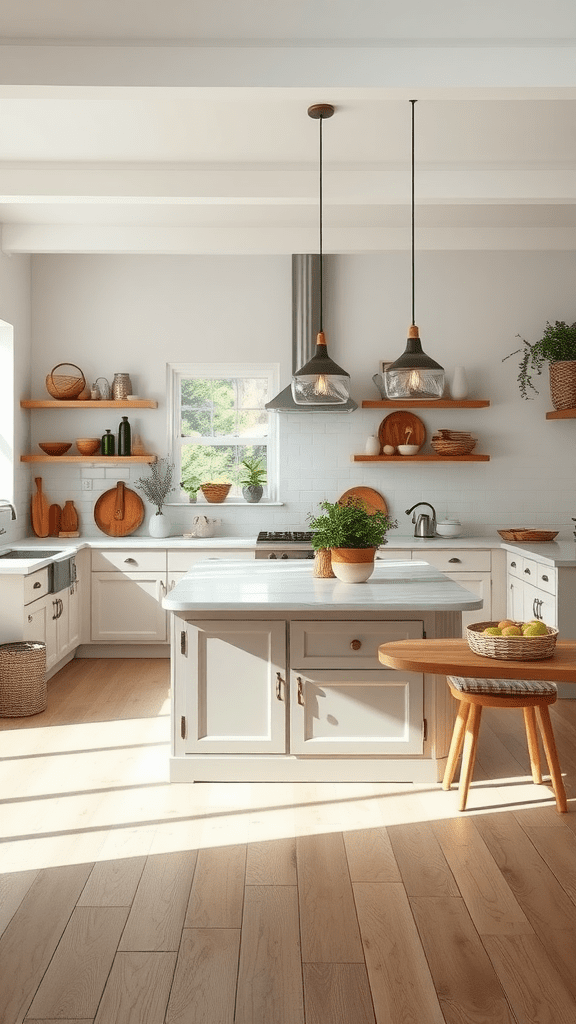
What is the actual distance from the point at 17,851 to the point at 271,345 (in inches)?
199

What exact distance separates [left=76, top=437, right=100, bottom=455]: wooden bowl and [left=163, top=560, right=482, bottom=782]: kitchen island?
3594 mm

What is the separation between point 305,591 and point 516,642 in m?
1.31

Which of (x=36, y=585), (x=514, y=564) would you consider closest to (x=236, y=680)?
(x=36, y=585)

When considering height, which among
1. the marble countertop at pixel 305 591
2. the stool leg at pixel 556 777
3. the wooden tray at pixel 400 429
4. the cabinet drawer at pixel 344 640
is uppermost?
the wooden tray at pixel 400 429

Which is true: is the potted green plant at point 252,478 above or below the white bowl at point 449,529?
above

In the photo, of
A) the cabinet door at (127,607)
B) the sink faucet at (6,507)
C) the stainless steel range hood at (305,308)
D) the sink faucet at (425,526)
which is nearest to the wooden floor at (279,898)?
the cabinet door at (127,607)

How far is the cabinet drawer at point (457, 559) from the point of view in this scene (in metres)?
6.94

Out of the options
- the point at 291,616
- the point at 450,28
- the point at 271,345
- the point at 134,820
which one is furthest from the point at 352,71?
the point at 271,345

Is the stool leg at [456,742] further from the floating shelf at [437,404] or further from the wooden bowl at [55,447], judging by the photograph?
the wooden bowl at [55,447]

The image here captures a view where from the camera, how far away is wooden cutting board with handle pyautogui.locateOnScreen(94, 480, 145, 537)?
301 inches

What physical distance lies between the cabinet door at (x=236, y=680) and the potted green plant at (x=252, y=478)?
11.6ft

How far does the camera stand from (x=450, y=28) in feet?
12.3

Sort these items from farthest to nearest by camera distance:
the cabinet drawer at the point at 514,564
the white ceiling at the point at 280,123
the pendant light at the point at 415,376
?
the cabinet drawer at the point at 514,564 → the pendant light at the point at 415,376 → the white ceiling at the point at 280,123

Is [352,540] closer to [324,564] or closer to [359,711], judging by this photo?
[324,564]
